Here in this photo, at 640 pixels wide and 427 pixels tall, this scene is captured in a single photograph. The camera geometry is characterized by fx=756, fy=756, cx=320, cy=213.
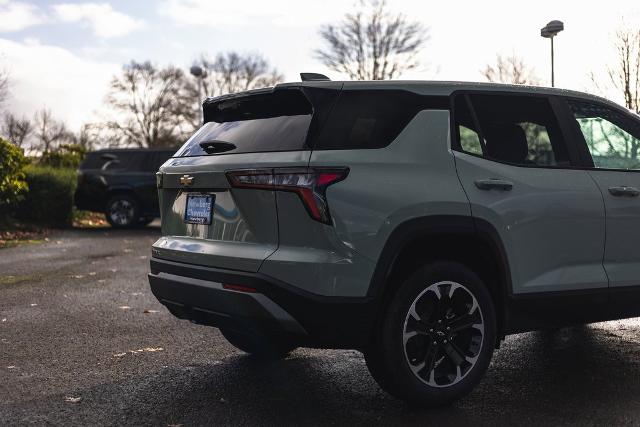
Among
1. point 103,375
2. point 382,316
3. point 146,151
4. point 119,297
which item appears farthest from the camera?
point 146,151

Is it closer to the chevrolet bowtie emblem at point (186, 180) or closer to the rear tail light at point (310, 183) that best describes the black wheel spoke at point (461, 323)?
the rear tail light at point (310, 183)

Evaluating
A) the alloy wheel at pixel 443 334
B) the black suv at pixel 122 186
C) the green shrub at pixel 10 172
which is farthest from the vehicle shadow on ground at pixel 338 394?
the black suv at pixel 122 186

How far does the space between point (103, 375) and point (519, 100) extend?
123 inches

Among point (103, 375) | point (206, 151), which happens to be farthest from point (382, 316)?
point (103, 375)

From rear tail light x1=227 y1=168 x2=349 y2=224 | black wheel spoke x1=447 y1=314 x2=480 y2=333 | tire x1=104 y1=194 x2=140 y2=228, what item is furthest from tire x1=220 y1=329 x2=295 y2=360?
tire x1=104 y1=194 x2=140 y2=228

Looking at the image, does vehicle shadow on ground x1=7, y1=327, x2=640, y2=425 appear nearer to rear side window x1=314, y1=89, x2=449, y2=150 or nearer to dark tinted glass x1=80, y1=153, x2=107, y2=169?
rear side window x1=314, y1=89, x2=449, y2=150

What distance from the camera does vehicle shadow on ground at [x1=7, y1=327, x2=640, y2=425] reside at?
3.94 metres

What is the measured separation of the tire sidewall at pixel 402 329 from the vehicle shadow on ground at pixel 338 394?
0.11 meters

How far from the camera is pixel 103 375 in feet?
15.8

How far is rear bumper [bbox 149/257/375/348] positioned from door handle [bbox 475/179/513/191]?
3.06ft

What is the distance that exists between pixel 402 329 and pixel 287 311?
0.62 m

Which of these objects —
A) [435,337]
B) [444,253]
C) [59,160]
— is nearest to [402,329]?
[435,337]

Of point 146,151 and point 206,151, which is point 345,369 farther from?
point 146,151

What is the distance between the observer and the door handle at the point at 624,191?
4.66 m
